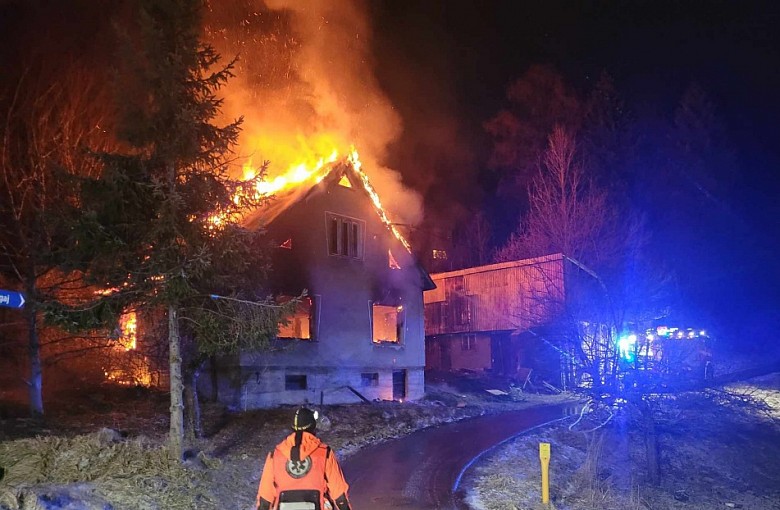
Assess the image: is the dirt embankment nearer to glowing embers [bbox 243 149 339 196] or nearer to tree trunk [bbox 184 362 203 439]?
tree trunk [bbox 184 362 203 439]

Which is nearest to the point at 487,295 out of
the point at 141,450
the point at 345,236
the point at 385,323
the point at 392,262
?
the point at 385,323

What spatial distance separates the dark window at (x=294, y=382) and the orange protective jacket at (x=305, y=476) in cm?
1480

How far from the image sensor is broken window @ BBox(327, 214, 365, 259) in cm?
2161

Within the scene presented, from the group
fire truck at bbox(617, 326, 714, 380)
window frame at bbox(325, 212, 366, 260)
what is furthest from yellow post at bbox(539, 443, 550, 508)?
window frame at bbox(325, 212, 366, 260)

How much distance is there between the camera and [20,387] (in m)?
15.4

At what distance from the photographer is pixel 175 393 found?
10.2m

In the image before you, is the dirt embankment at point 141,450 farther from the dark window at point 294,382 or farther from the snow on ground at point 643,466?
the snow on ground at point 643,466

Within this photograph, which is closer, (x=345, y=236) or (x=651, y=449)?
(x=651, y=449)

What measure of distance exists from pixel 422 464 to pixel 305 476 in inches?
345

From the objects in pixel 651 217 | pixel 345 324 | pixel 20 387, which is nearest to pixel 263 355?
pixel 345 324

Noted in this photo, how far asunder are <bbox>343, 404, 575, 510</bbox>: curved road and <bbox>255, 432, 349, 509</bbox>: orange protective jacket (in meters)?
5.23

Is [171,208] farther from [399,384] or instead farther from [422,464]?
[399,384]

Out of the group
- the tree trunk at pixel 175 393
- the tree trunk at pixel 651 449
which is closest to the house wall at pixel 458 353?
the tree trunk at pixel 651 449

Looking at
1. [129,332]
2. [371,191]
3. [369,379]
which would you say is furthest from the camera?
[371,191]
